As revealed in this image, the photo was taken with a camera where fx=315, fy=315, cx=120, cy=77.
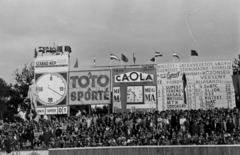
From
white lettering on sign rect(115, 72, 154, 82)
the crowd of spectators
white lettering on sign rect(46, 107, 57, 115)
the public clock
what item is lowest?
the crowd of spectators

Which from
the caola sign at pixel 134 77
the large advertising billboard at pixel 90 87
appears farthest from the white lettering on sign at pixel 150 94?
the large advertising billboard at pixel 90 87

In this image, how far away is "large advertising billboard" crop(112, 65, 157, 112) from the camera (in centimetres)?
2967

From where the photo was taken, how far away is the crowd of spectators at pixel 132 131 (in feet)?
67.7

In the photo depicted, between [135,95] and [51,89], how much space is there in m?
8.50

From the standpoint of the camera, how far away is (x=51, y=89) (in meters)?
31.5

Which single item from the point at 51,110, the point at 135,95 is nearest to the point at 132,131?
the point at 135,95

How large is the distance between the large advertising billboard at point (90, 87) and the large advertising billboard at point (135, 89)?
2.83ft

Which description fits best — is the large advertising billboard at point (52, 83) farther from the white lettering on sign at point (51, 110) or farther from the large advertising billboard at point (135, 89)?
the large advertising billboard at point (135, 89)

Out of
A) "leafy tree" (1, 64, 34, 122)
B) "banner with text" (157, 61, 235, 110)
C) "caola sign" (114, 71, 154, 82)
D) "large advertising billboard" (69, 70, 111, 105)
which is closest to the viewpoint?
"banner with text" (157, 61, 235, 110)

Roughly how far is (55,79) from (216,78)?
15642 mm

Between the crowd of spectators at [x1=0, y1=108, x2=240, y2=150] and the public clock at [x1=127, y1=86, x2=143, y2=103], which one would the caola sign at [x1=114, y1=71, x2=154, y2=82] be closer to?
the public clock at [x1=127, y1=86, x2=143, y2=103]

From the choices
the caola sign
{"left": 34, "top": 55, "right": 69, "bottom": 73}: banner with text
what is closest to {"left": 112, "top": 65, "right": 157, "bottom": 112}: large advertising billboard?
the caola sign

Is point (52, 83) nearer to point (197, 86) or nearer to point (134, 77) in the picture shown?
point (134, 77)

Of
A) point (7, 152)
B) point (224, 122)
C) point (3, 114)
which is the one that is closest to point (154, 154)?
point (224, 122)
